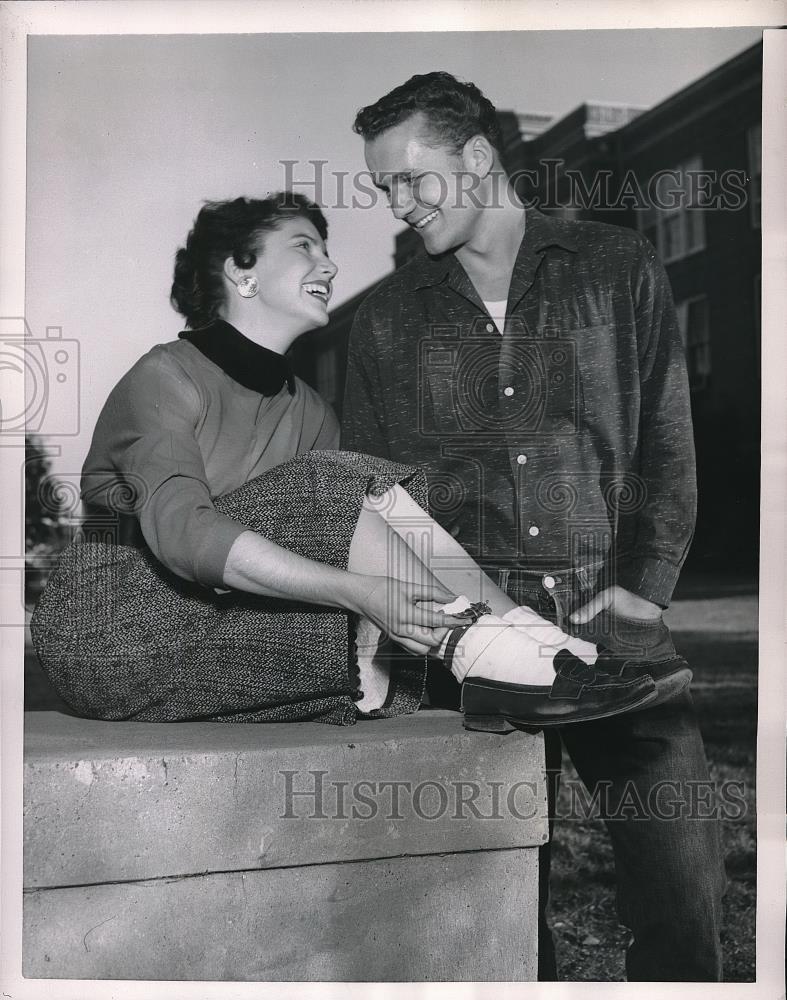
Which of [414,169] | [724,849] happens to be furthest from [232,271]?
[724,849]

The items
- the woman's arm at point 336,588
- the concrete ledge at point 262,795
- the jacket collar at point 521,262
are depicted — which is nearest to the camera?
the concrete ledge at point 262,795

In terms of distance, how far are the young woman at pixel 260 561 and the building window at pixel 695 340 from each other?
656 mm

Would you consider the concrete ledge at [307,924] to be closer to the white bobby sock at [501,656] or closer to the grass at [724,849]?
the grass at [724,849]

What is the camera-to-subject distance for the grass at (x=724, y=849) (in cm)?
229

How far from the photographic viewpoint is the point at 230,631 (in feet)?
7.05

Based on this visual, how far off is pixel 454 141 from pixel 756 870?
1.79 m

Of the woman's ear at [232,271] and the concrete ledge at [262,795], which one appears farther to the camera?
the woman's ear at [232,271]

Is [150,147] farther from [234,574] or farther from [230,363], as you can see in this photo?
[234,574]

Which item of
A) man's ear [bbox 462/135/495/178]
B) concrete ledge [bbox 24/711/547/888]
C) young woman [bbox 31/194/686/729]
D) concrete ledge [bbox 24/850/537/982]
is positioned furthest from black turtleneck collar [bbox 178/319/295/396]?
concrete ledge [bbox 24/850/537/982]

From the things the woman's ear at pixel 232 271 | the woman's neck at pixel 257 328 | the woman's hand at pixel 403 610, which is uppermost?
the woman's ear at pixel 232 271

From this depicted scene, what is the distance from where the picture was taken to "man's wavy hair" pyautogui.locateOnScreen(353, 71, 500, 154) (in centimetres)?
231

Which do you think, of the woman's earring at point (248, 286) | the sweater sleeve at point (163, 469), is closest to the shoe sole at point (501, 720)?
the sweater sleeve at point (163, 469)

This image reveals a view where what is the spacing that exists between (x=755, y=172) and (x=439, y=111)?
2.41ft

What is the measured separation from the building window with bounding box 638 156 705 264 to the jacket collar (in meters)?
0.18
